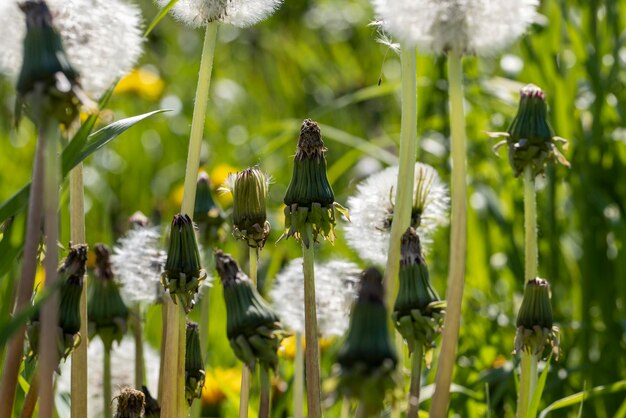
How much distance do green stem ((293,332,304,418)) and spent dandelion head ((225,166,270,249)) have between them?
0.30 meters

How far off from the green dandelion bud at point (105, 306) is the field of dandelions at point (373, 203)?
56 mm

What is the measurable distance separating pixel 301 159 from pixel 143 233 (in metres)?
0.58

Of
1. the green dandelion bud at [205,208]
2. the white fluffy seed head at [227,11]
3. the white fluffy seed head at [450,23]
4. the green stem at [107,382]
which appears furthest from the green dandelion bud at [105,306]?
the white fluffy seed head at [450,23]

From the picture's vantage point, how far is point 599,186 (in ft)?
9.34

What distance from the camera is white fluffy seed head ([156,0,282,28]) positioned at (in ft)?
4.63

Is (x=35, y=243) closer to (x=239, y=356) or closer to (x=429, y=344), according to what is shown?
(x=239, y=356)

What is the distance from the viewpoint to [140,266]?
187 centimetres

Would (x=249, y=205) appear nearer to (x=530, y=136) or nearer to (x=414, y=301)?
(x=414, y=301)

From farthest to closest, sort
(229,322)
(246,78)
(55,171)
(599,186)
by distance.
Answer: (246,78), (599,186), (229,322), (55,171)

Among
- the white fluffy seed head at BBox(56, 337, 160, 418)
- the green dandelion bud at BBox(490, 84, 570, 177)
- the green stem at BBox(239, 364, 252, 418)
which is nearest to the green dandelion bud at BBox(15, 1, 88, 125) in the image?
the green stem at BBox(239, 364, 252, 418)

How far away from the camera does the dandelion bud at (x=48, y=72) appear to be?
3.52 ft

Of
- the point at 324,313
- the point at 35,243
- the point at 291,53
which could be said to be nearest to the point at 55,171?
the point at 35,243

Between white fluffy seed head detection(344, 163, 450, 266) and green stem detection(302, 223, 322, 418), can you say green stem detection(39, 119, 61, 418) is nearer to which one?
green stem detection(302, 223, 322, 418)

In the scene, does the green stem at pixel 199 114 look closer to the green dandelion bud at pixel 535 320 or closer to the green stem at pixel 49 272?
the green stem at pixel 49 272
